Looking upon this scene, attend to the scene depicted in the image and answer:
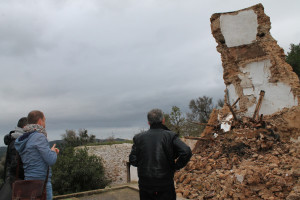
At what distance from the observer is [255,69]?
27.6 ft

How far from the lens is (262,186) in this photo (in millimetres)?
4816

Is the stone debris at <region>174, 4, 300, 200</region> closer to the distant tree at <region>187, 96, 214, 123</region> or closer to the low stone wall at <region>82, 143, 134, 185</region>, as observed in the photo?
the low stone wall at <region>82, 143, 134, 185</region>

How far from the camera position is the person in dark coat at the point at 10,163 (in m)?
2.77

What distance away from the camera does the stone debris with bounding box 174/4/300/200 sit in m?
4.99

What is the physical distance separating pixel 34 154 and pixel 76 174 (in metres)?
13.5

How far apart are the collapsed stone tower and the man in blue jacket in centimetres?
618

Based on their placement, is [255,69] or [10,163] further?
[255,69]

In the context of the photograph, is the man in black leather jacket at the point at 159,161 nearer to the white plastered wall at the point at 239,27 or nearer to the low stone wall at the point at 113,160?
the white plastered wall at the point at 239,27

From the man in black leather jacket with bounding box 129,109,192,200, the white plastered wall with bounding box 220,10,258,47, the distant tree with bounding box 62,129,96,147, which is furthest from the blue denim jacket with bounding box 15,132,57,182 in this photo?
the distant tree with bounding box 62,129,96,147

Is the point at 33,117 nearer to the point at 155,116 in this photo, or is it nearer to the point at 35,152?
the point at 35,152

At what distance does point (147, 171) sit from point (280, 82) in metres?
6.68

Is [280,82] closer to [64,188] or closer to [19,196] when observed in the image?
[19,196]

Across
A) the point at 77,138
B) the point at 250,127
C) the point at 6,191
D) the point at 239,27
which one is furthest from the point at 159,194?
the point at 77,138

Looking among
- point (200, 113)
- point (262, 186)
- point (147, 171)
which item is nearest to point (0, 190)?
point (147, 171)
